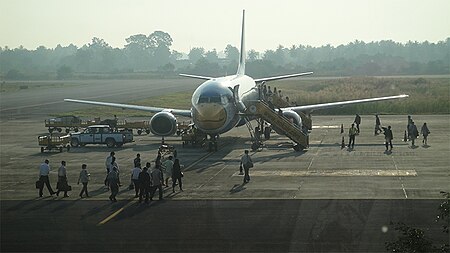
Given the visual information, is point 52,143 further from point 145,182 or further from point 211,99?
point 145,182

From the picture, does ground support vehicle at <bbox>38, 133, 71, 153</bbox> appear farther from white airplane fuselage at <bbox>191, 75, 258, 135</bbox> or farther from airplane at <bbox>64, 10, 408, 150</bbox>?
white airplane fuselage at <bbox>191, 75, 258, 135</bbox>

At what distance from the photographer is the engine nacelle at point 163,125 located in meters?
44.6

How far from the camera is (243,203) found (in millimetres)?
25000

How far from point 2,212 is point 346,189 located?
13.2 m

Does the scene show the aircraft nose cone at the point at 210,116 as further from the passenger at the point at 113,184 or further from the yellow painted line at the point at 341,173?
the passenger at the point at 113,184

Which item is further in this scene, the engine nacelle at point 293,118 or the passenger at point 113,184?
the engine nacelle at point 293,118

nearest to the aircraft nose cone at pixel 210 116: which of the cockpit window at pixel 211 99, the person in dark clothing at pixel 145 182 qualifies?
the cockpit window at pixel 211 99

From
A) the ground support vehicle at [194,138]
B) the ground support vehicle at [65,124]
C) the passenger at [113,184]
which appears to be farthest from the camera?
the ground support vehicle at [65,124]

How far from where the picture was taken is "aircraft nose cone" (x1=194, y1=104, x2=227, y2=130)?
39.0 metres

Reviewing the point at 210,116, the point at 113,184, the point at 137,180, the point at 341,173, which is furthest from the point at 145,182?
the point at 210,116

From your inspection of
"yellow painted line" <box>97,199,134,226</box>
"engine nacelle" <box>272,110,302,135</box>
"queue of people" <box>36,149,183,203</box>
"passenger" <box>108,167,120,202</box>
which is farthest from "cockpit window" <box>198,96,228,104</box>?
"yellow painted line" <box>97,199,134,226</box>

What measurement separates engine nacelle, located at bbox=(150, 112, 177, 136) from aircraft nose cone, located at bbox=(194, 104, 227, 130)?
538 cm

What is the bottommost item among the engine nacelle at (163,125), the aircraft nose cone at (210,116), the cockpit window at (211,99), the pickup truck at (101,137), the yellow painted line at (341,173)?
the yellow painted line at (341,173)

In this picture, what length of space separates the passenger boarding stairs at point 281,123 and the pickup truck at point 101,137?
837 centimetres
